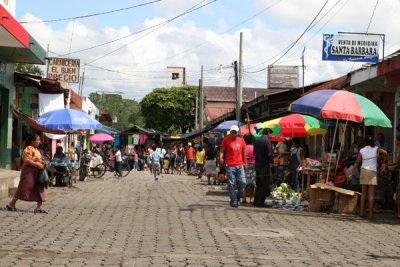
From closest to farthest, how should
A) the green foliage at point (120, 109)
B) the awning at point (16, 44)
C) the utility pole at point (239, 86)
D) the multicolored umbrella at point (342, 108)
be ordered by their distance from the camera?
the multicolored umbrella at point (342, 108)
the awning at point (16, 44)
the utility pole at point (239, 86)
the green foliage at point (120, 109)

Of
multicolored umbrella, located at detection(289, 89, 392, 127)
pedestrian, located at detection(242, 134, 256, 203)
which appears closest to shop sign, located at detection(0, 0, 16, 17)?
pedestrian, located at detection(242, 134, 256, 203)

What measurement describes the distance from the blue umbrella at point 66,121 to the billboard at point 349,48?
8.24 meters

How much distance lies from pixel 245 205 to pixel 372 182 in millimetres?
3417

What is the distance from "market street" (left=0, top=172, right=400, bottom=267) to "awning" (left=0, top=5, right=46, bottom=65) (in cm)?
431

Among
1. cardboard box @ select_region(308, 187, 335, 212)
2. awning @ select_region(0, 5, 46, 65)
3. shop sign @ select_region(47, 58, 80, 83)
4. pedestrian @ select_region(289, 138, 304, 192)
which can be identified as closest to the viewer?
cardboard box @ select_region(308, 187, 335, 212)

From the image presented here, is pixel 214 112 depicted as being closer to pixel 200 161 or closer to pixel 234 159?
pixel 200 161

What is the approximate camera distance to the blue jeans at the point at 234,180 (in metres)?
13.9

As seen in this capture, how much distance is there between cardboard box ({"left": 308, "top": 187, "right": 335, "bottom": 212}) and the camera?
13828mm

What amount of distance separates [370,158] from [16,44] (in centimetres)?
1005

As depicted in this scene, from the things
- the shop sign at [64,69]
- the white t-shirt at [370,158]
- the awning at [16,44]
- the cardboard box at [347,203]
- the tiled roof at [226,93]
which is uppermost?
the tiled roof at [226,93]

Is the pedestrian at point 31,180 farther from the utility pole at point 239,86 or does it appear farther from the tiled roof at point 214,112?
the tiled roof at point 214,112

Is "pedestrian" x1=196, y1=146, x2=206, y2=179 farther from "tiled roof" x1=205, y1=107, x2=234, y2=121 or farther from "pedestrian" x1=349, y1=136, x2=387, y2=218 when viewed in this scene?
"tiled roof" x1=205, y1=107, x2=234, y2=121

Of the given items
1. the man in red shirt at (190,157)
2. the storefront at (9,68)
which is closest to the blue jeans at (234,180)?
the storefront at (9,68)

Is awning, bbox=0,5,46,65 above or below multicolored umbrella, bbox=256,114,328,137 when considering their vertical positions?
above
